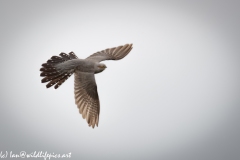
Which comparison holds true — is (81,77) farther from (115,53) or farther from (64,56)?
(115,53)

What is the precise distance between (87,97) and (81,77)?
69cm

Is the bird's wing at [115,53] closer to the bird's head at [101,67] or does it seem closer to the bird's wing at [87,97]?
the bird's head at [101,67]

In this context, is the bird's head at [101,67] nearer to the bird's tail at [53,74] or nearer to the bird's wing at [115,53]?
the bird's tail at [53,74]

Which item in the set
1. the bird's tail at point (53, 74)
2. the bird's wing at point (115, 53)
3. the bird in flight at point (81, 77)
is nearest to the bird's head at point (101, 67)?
the bird in flight at point (81, 77)

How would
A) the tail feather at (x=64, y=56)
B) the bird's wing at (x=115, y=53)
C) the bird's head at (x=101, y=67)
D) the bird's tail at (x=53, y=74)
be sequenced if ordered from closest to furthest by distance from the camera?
the bird's tail at (x=53, y=74), the bird's head at (x=101, y=67), the tail feather at (x=64, y=56), the bird's wing at (x=115, y=53)

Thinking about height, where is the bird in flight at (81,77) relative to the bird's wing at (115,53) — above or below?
below

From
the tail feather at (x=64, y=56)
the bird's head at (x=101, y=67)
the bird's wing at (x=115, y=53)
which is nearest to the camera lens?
the bird's head at (x=101, y=67)

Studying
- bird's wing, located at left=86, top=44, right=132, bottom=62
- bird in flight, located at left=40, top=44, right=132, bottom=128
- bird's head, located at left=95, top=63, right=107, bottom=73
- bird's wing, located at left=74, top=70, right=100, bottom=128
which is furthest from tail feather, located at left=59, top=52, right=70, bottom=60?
bird's wing, located at left=86, top=44, right=132, bottom=62

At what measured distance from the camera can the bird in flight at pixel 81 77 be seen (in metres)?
18.8

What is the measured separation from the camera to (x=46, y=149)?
148 metres

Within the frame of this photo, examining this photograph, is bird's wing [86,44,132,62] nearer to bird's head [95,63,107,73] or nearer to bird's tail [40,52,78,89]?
bird's head [95,63,107,73]

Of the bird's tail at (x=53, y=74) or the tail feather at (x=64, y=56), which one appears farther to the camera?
the tail feather at (x=64, y=56)

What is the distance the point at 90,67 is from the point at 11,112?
162m

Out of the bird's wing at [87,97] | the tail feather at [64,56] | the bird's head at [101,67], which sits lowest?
the bird's wing at [87,97]
